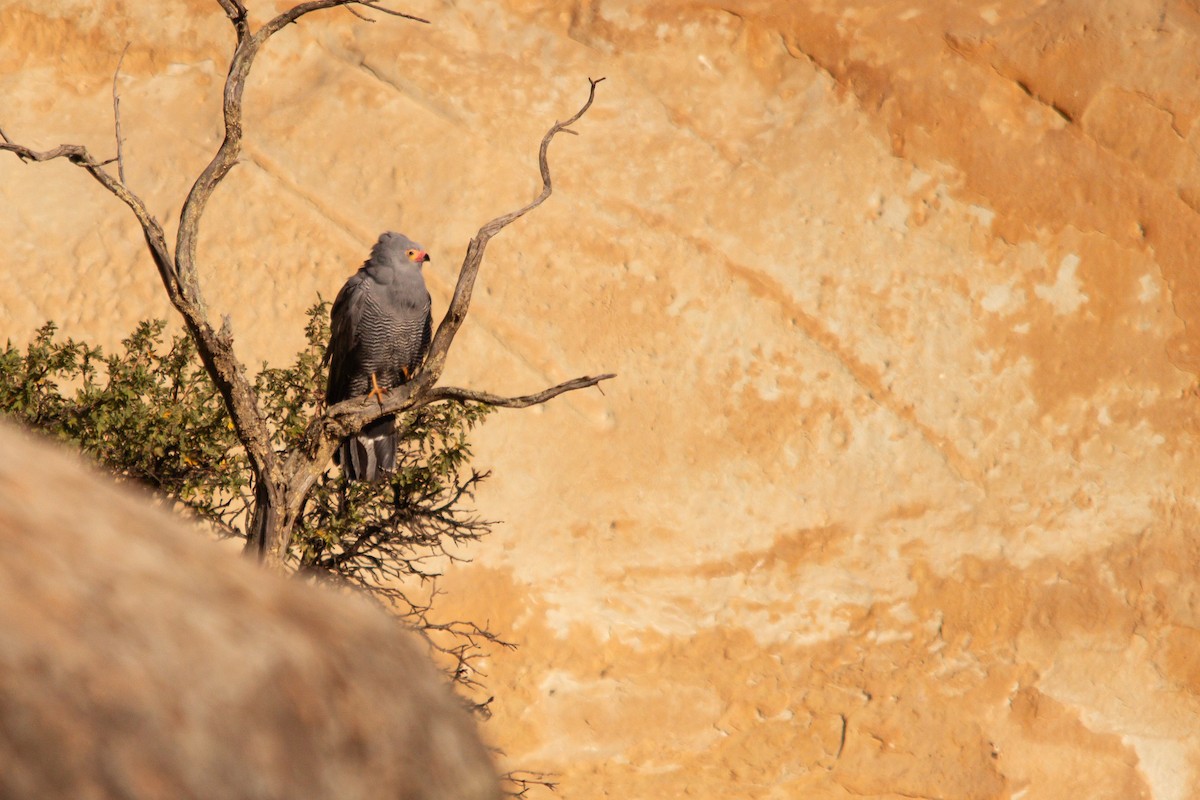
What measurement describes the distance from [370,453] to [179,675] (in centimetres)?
629

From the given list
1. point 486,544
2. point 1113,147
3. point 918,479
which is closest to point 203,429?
point 486,544

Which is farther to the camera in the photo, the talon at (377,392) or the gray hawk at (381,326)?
the gray hawk at (381,326)

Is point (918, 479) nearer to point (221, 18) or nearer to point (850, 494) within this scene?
point (850, 494)

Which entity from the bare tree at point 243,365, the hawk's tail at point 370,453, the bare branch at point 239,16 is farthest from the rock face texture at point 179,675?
the hawk's tail at point 370,453

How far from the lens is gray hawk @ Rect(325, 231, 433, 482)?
7.98 metres

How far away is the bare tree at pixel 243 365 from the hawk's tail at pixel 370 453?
1066 mm

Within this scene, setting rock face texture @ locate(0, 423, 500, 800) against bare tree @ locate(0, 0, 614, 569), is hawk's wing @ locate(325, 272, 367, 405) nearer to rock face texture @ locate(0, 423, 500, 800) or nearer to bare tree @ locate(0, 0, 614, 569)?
bare tree @ locate(0, 0, 614, 569)

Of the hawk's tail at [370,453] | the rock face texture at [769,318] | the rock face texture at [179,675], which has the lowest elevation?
the rock face texture at [179,675]

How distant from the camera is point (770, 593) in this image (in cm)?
1489

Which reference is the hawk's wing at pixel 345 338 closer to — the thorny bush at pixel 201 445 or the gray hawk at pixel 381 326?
the gray hawk at pixel 381 326

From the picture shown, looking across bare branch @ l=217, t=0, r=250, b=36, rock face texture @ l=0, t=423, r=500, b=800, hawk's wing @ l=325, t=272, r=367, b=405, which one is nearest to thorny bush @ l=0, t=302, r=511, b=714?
hawk's wing @ l=325, t=272, r=367, b=405

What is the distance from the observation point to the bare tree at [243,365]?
5.83 m

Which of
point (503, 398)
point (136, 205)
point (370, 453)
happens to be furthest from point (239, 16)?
point (370, 453)

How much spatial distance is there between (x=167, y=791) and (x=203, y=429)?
7.14m
